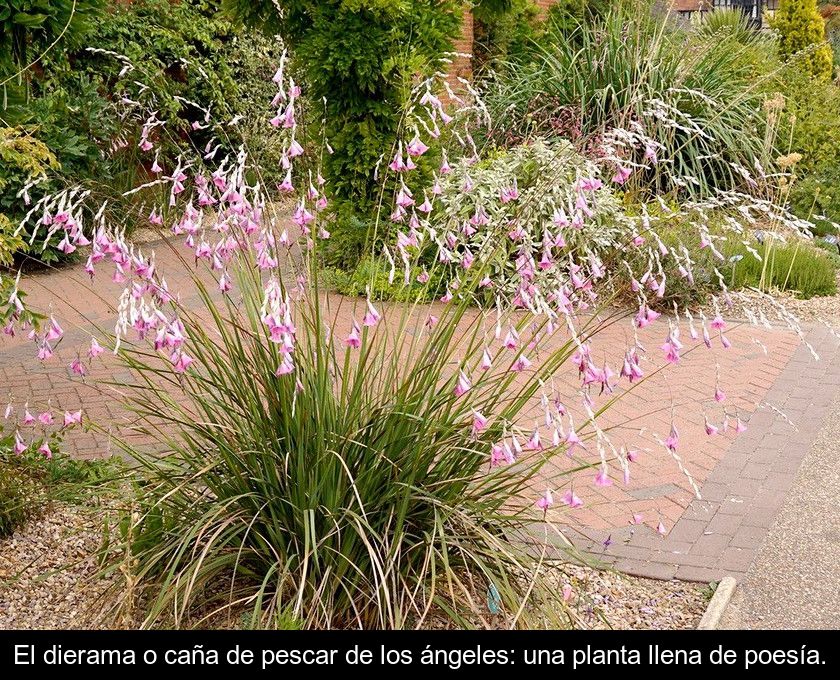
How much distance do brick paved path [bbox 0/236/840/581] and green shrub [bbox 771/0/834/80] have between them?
1003cm

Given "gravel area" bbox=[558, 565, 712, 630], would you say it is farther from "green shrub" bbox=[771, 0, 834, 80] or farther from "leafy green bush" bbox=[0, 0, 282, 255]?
"green shrub" bbox=[771, 0, 834, 80]

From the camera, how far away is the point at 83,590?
3.47 meters

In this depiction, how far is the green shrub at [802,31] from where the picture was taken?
615 inches

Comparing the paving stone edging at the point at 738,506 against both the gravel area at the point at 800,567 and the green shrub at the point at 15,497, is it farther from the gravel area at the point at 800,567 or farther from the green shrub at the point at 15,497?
the green shrub at the point at 15,497

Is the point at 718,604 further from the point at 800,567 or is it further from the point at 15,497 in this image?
the point at 15,497

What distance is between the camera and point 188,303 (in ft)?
25.4

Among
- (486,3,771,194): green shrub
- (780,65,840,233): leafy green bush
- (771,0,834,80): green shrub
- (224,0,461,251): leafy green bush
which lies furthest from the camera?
(771,0,834,80): green shrub

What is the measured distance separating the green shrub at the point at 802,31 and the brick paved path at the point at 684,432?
395 inches

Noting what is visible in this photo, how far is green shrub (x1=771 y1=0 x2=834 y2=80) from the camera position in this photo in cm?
1561

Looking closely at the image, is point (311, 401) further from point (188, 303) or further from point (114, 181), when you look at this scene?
point (114, 181)

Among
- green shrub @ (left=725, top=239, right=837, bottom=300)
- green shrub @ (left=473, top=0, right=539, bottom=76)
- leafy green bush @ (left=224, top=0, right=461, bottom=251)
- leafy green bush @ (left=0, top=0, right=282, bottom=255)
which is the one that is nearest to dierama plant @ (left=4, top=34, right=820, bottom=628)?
leafy green bush @ (left=224, top=0, right=461, bottom=251)

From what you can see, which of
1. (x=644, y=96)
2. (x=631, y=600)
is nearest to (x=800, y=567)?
(x=631, y=600)

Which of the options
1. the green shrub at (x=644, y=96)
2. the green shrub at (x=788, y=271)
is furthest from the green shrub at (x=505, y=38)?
the green shrub at (x=788, y=271)
